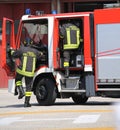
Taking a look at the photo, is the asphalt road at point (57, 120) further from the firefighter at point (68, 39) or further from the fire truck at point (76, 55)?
the firefighter at point (68, 39)

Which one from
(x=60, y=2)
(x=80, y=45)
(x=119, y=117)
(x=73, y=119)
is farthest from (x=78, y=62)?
(x=60, y=2)

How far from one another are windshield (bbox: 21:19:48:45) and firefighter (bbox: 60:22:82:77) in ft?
2.09

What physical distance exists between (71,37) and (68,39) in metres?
0.11

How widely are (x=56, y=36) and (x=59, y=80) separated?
1307mm

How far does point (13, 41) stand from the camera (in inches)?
609

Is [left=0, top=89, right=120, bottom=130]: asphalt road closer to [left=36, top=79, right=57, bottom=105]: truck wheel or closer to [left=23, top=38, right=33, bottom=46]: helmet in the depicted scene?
[left=36, top=79, right=57, bottom=105]: truck wheel

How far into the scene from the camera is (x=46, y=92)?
1473 cm

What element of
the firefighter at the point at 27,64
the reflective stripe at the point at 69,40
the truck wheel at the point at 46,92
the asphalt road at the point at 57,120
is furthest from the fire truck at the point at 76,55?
the asphalt road at the point at 57,120

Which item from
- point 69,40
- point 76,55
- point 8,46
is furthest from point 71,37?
point 8,46

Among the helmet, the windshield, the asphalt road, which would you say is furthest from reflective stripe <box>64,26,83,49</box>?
the asphalt road

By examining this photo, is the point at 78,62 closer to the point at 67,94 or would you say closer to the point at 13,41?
the point at 67,94

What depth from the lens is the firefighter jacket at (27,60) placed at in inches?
564

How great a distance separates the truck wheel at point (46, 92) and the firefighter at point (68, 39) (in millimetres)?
574

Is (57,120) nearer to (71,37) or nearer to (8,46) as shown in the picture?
(71,37)
